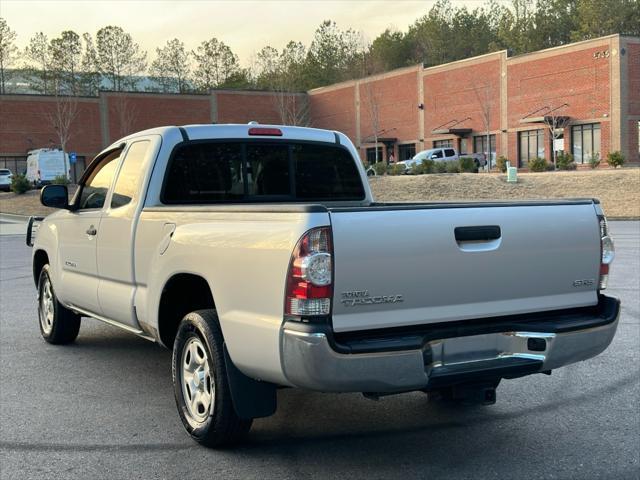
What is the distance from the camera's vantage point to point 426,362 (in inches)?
151

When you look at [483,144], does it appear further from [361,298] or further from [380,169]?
[361,298]

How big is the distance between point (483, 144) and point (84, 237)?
182 feet

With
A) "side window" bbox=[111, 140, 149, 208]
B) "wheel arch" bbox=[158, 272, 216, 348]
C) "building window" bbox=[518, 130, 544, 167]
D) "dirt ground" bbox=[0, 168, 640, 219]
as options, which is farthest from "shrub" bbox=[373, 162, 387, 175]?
"wheel arch" bbox=[158, 272, 216, 348]

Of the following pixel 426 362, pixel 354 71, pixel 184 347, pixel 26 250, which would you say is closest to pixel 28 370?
pixel 184 347

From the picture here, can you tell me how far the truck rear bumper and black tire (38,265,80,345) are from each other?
4.16 m

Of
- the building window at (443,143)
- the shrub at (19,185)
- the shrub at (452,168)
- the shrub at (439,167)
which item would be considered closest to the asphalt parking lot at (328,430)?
the shrub at (452,168)

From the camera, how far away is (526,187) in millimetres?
32812

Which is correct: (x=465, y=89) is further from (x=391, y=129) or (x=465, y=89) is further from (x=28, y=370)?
(x=28, y=370)

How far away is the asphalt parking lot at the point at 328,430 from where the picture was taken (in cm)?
417

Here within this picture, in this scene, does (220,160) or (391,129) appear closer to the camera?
(220,160)

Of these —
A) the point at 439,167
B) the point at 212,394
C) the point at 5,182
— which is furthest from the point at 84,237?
the point at 5,182

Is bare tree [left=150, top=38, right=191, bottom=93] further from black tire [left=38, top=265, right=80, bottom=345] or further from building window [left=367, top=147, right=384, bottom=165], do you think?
black tire [left=38, top=265, right=80, bottom=345]

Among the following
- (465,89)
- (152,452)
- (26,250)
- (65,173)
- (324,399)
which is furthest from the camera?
(465,89)

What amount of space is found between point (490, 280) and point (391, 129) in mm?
64073
